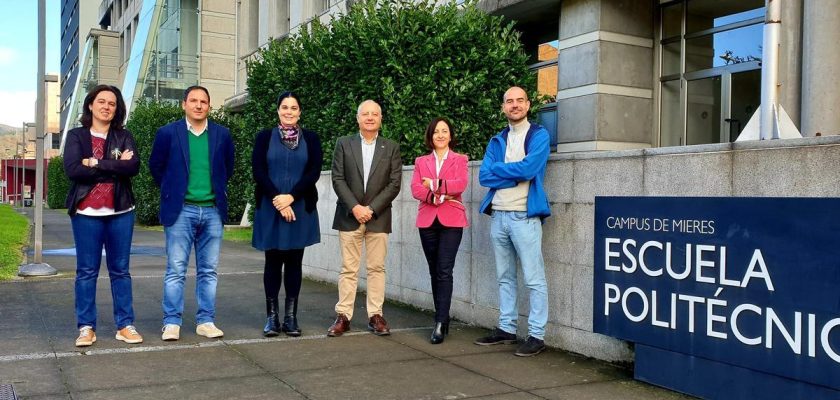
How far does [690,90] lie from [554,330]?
7.66 m

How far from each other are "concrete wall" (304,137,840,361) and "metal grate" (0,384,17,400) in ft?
12.2

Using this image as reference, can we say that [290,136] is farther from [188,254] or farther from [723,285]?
[723,285]

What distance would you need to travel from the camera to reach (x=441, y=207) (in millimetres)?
6066

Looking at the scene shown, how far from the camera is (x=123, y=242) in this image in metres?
5.77

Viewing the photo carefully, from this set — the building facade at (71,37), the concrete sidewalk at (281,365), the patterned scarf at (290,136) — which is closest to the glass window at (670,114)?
the concrete sidewalk at (281,365)

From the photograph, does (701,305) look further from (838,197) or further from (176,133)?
(176,133)

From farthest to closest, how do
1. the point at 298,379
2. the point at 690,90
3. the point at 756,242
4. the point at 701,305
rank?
the point at 690,90, the point at 298,379, the point at 701,305, the point at 756,242

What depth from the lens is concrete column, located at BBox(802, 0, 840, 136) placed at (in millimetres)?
8906

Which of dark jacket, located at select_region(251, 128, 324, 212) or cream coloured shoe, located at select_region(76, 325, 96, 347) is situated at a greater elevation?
dark jacket, located at select_region(251, 128, 324, 212)

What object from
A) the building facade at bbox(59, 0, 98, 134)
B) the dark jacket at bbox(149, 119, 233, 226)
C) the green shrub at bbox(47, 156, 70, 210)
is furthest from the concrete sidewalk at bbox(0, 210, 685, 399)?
the building facade at bbox(59, 0, 98, 134)

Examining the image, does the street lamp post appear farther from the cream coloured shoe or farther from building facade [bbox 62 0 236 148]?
building facade [bbox 62 0 236 148]

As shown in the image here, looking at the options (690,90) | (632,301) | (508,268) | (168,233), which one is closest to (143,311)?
(168,233)

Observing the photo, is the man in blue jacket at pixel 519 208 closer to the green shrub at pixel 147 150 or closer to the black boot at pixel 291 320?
the black boot at pixel 291 320

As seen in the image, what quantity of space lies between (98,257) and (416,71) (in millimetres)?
4675
